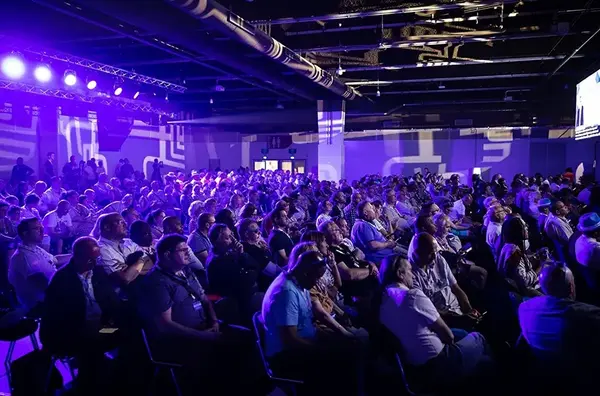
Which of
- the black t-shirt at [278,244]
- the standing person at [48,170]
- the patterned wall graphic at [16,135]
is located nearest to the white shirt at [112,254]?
the black t-shirt at [278,244]

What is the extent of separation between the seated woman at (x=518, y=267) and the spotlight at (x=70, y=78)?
10.1 metres

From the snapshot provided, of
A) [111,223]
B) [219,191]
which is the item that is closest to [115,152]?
[219,191]

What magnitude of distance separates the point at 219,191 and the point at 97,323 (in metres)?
7.37

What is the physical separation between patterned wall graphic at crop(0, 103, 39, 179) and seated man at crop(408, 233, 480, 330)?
14039mm

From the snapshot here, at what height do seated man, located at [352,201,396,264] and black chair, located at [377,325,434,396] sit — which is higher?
seated man, located at [352,201,396,264]

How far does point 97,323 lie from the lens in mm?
3451

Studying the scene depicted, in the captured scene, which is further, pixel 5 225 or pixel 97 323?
pixel 5 225

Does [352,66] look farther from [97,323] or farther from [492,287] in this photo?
[97,323]

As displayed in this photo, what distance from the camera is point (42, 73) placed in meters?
10.7

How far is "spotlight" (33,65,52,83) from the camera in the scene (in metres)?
10.6

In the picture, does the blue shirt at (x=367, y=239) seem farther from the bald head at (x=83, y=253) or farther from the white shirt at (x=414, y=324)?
the bald head at (x=83, y=253)

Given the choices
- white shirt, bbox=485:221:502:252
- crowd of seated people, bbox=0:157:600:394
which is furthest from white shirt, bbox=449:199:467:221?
white shirt, bbox=485:221:502:252

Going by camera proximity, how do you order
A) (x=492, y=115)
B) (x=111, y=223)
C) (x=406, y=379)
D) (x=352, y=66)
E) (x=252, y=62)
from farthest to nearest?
(x=492, y=115) → (x=352, y=66) → (x=252, y=62) → (x=111, y=223) → (x=406, y=379)

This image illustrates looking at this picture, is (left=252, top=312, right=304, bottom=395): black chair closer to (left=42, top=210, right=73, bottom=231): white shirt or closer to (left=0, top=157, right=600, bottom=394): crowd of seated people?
(left=0, top=157, right=600, bottom=394): crowd of seated people
